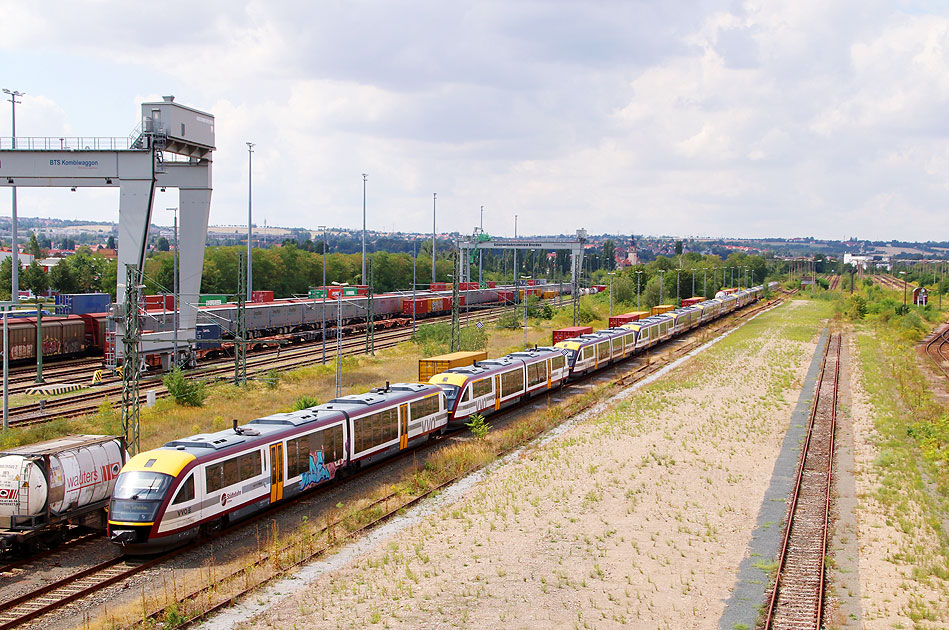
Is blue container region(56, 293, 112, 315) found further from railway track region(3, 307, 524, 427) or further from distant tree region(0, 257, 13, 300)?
distant tree region(0, 257, 13, 300)

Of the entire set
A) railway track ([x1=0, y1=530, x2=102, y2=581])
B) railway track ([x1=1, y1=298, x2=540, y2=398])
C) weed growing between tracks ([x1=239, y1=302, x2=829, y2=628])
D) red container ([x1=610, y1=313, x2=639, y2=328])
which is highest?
red container ([x1=610, y1=313, x2=639, y2=328])

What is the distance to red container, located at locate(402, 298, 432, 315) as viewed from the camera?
9088cm

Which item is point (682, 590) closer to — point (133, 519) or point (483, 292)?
point (133, 519)

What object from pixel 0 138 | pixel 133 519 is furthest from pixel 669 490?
pixel 0 138

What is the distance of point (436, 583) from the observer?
59.8 ft

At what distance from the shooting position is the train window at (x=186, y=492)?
63.8 feet

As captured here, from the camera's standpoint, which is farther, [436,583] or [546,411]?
[546,411]

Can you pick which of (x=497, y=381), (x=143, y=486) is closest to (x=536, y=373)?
(x=497, y=381)

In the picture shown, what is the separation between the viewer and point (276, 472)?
74.5 feet

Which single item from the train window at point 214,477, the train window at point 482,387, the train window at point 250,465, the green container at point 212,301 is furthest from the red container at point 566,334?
the train window at point 214,477

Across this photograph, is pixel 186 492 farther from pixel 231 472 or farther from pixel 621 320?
pixel 621 320

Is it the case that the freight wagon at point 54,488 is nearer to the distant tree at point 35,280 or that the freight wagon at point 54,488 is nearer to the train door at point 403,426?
the train door at point 403,426

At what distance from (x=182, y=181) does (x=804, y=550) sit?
3907 cm

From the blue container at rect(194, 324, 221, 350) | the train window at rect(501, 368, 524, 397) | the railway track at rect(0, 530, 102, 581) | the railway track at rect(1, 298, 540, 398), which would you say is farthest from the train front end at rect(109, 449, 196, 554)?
the blue container at rect(194, 324, 221, 350)
